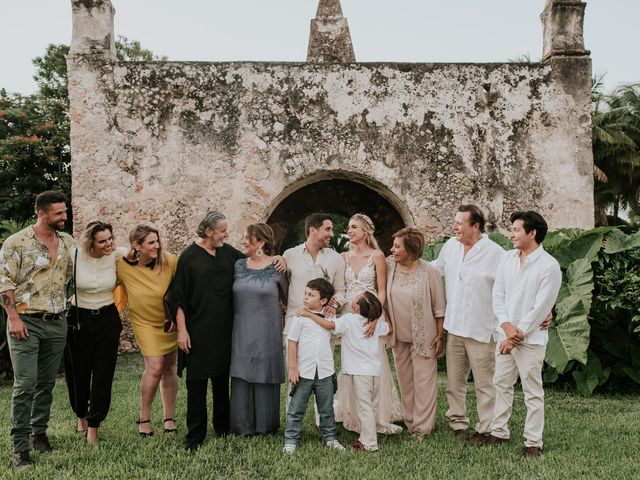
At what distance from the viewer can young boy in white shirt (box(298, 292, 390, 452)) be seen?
15.2ft

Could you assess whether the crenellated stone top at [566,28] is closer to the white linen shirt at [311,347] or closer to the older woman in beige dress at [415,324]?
the older woman in beige dress at [415,324]

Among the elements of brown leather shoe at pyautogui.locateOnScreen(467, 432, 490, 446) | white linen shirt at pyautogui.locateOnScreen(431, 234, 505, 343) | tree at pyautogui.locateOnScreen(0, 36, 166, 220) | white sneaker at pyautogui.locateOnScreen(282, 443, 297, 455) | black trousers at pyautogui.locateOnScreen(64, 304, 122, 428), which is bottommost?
brown leather shoe at pyautogui.locateOnScreen(467, 432, 490, 446)

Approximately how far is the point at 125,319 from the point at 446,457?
628 centimetres

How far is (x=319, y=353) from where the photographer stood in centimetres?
462

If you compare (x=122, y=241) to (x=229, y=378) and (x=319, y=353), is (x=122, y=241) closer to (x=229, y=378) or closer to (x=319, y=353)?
(x=229, y=378)

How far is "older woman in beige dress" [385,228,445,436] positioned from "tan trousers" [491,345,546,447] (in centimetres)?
62

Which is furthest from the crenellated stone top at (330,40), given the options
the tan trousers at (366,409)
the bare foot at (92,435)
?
the bare foot at (92,435)

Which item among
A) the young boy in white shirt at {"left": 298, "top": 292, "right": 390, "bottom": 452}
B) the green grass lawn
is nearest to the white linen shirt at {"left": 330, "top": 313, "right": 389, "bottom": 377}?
the young boy in white shirt at {"left": 298, "top": 292, "right": 390, "bottom": 452}

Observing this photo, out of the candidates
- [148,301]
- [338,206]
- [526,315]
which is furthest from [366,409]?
[338,206]

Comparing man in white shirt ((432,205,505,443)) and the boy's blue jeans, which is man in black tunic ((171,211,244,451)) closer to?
the boy's blue jeans

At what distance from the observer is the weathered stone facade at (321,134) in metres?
9.09

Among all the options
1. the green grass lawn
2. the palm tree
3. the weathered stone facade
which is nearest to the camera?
the green grass lawn

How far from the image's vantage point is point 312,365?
4594 millimetres

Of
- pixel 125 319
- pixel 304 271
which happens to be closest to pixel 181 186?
pixel 125 319
